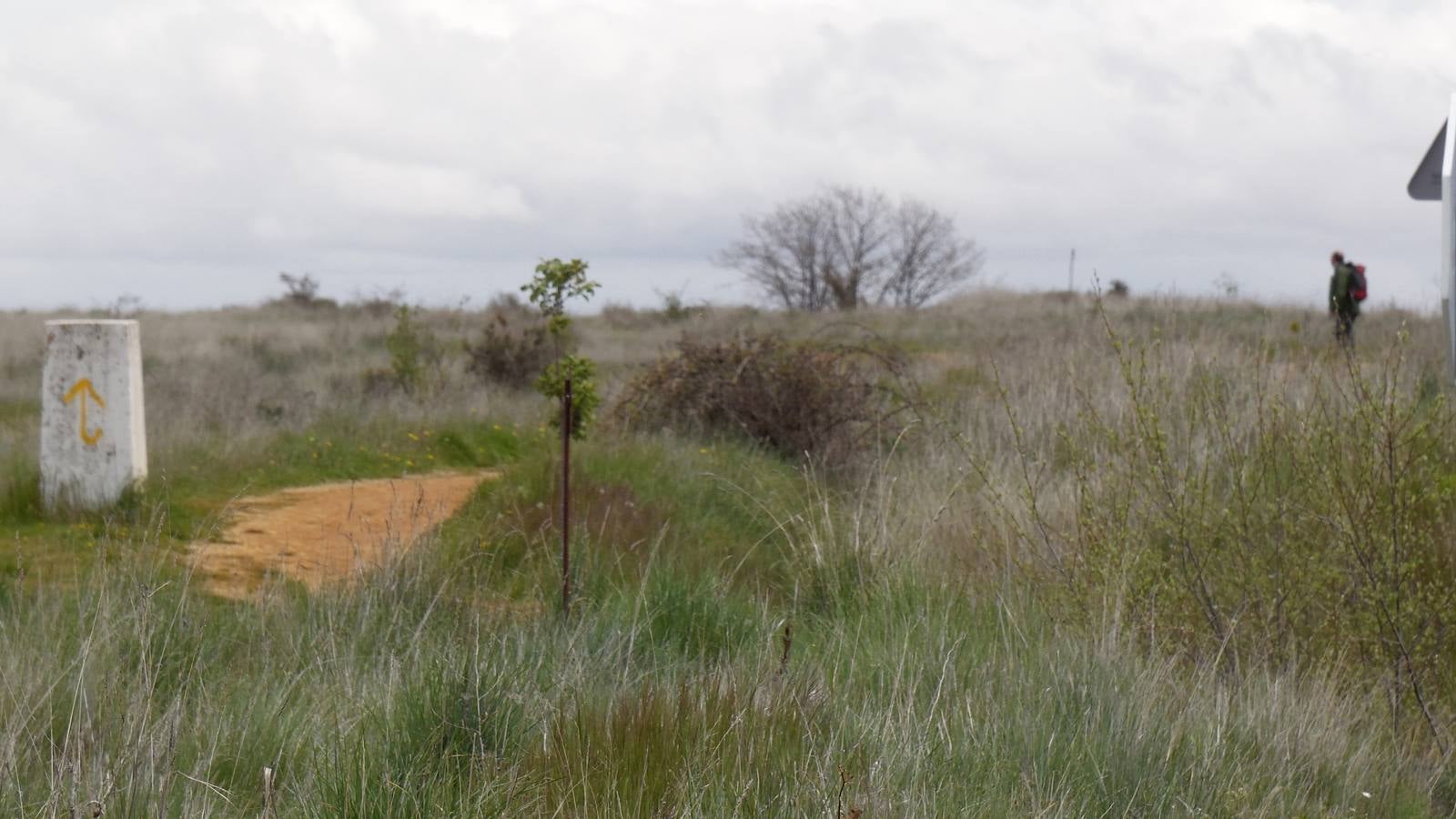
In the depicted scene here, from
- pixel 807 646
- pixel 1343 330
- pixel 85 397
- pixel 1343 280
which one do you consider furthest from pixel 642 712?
pixel 1343 280

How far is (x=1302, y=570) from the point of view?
17.9 feet

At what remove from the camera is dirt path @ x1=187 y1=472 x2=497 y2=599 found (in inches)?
230

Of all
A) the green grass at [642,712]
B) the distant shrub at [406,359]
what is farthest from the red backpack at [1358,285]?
the green grass at [642,712]

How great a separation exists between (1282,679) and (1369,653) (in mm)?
993

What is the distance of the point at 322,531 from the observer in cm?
762

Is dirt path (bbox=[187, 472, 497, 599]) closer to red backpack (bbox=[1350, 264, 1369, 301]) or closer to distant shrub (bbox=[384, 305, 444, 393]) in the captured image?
distant shrub (bbox=[384, 305, 444, 393])

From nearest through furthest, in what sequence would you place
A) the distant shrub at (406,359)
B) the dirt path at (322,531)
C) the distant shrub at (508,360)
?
1. the dirt path at (322,531)
2. the distant shrub at (406,359)
3. the distant shrub at (508,360)

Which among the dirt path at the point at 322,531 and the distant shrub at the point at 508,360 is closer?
the dirt path at the point at 322,531

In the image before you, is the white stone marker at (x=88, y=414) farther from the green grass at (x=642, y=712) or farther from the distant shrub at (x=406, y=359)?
the distant shrub at (x=406, y=359)

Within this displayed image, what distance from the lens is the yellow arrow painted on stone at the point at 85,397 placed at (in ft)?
24.9

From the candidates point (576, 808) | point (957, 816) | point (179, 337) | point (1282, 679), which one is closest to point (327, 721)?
point (576, 808)

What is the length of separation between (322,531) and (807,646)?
3773mm

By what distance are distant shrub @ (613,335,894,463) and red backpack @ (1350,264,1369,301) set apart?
11.5 meters

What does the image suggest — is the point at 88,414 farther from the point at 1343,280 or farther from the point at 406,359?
the point at 1343,280
